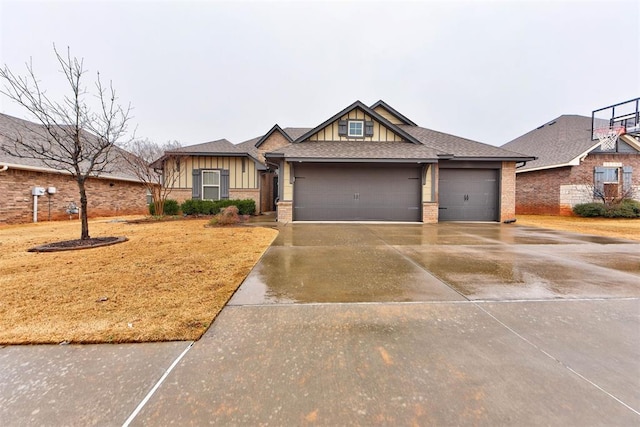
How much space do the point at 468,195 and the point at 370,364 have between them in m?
13.0

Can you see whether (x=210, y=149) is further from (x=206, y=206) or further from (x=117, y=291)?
(x=117, y=291)

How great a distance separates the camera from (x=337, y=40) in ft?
73.5

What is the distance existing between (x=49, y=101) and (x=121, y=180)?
10.5 metres

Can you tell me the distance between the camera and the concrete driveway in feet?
5.06

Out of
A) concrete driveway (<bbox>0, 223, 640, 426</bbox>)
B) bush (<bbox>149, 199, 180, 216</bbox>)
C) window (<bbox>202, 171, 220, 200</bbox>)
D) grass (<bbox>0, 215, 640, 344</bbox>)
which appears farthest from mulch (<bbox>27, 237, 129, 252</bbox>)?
window (<bbox>202, 171, 220, 200</bbox>)

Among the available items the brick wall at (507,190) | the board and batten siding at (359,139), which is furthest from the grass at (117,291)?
the brick wall at (507,190)

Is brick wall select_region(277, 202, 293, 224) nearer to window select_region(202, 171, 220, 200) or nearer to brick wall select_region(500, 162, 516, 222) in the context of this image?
window select_region(202, 171, 220, 200)

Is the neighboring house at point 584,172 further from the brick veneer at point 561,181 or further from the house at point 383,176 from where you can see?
the house at point 383,176

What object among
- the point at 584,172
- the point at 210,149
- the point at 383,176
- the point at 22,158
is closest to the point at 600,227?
the point at 584,172

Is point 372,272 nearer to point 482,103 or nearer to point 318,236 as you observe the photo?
point 318,236

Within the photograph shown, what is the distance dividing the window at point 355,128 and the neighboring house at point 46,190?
536 inches

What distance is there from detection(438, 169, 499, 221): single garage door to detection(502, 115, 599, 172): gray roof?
7.94 meters

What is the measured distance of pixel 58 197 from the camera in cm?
1333

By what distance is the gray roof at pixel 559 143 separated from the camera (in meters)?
16.6
